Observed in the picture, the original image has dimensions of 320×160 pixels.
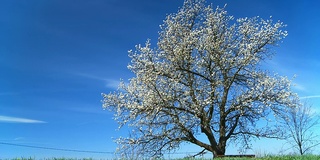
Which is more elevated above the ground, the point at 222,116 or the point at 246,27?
the point at 246,27

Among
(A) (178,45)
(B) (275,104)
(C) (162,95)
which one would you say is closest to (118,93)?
(C) (162,95)

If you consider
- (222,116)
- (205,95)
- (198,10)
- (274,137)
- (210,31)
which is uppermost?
(198,10)

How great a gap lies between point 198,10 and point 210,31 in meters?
2.17

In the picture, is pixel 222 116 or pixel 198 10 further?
pixel 198 10

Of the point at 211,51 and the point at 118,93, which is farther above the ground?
the point at 211,51

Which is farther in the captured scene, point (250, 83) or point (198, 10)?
point (198, 10)

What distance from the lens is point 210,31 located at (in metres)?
20.3

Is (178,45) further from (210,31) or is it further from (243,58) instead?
(243,58)

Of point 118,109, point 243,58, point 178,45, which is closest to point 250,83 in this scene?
point 243,58

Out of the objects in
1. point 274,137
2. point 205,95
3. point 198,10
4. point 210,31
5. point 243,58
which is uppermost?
point 198,10

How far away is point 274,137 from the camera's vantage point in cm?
2030

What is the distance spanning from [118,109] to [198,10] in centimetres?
816

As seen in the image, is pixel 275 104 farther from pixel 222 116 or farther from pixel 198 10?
pixel 198 10

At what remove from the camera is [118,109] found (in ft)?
68.5
